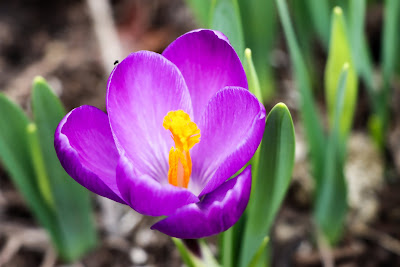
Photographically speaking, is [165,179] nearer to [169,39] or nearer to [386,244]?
[386,244]

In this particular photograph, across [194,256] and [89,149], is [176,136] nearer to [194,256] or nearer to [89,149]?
[89,149]

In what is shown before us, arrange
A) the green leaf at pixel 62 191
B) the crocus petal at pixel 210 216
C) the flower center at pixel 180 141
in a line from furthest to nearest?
1. the green leaf at pixel 62 191
2. the flower center at pixel 180 141
3. the crocus petal at pixel 210 216

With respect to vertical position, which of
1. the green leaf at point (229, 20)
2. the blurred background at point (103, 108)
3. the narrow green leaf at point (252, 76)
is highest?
the green leaf at point (229, 20)

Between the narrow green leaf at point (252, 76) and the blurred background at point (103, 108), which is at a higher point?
the narrow green leaf at point (252, 76)

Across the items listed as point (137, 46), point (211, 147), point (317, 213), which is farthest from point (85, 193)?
point (137, 46)

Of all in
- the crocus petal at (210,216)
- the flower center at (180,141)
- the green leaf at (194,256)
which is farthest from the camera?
the green leaf at (194,256)

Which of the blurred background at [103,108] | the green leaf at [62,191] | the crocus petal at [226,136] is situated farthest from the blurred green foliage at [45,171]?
the crocus petal at [226,136]

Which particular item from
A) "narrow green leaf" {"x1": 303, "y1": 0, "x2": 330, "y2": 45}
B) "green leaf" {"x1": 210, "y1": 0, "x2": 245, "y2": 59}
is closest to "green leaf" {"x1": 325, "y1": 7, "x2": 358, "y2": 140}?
"green leaf" {"x1": 210, "y1": 0, "x2": 245, "y2": 59}

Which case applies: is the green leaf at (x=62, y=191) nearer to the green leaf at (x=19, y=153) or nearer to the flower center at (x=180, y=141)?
the green leaf at (x=19, y=153)
